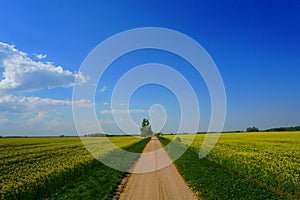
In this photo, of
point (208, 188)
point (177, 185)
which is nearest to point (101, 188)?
point (177, 185)

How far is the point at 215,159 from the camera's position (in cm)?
2755

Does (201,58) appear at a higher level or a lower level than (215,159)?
higher

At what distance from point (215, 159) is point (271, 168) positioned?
10.4 metres

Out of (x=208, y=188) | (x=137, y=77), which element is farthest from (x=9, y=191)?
(x=137, y=77)

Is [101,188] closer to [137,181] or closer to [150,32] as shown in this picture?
[137,181]

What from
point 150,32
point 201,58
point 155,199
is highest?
point 150,32

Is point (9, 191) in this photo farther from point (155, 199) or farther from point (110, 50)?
point (110, 50)

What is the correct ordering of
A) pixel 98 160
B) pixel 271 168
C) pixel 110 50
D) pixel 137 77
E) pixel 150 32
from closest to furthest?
pixel 271 168, pixel 98 160, pixel 110 50, pixel 150 32, pixel 137 77

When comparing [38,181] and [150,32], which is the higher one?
[150,32]

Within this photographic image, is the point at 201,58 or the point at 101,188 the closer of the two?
the point at 101,188

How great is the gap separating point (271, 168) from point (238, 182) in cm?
303

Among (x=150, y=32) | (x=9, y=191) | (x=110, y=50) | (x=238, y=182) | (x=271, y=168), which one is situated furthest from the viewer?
(x=150, y=32)

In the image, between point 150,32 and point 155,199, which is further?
point 150,32

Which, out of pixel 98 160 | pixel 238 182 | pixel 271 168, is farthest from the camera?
pixel 98 160
